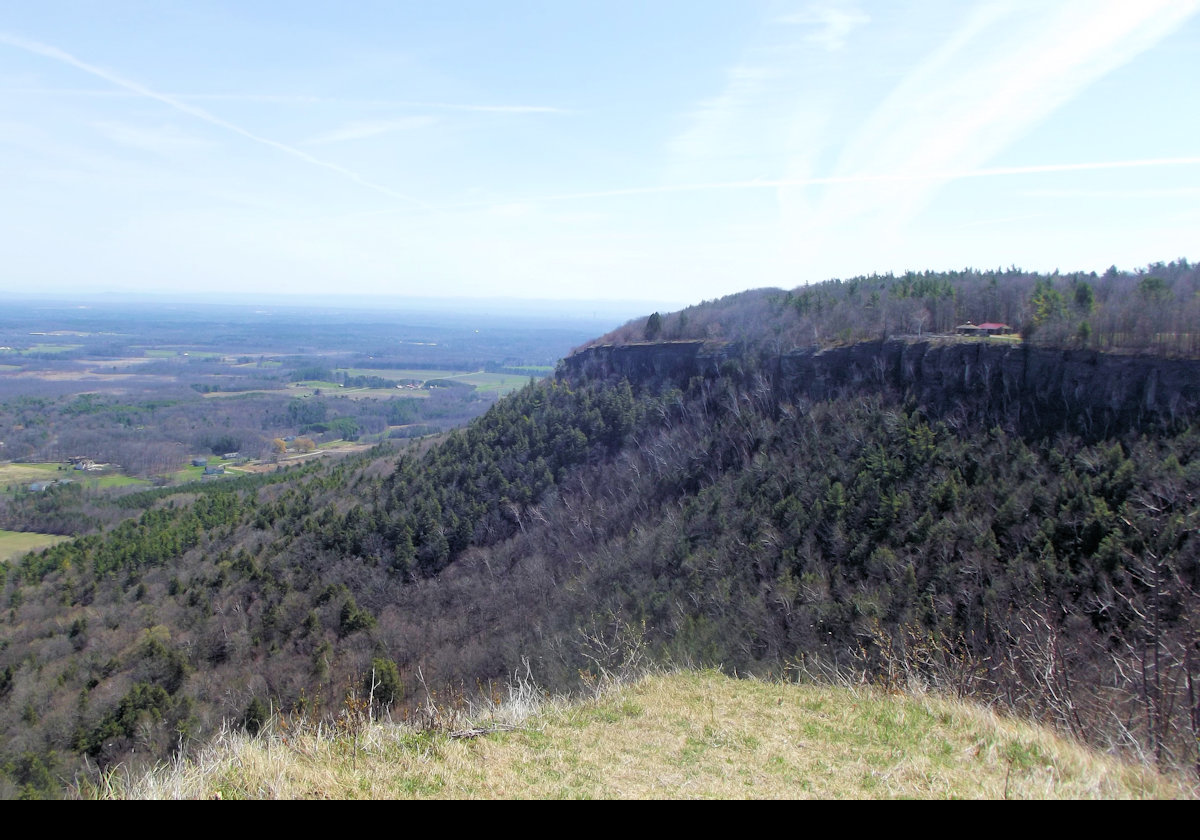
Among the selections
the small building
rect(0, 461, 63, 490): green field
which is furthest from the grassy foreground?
rect(0, 461, 63, 490): green field

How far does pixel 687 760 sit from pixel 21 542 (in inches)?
2676

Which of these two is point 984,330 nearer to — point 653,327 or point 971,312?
point 971,312

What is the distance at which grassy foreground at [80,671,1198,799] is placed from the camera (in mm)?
6367

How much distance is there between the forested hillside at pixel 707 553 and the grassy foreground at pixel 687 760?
56.0 inches

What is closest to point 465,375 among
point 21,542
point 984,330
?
point 21,542

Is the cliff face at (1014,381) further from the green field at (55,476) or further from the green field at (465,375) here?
the green field at (465,375)

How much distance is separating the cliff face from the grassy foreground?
25620 millimetres

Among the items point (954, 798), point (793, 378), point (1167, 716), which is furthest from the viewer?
point (793, 378)

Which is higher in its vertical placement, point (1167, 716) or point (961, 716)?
point (1167, 716)
